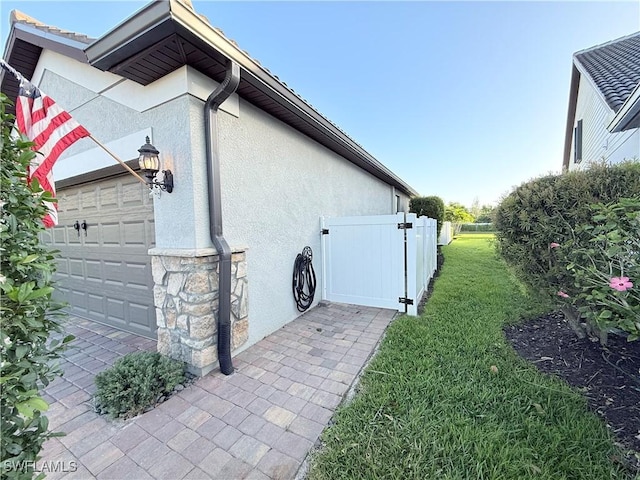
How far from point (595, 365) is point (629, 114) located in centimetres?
360

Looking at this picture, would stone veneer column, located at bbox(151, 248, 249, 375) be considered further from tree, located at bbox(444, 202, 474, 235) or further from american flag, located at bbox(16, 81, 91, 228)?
tree, located at bbox(444, 202, 474, 235)

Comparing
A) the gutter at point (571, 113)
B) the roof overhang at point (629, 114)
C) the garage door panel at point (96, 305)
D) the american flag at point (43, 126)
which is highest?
the gutter at point (571, 113)

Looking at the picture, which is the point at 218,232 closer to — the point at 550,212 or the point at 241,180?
the point at 241,180

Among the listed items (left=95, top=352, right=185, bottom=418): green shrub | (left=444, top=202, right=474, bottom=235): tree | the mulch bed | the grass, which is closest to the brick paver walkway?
(left=95, top=352, right=185, bottom=418): green shrub

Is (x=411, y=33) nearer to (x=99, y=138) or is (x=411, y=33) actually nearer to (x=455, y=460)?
(x=99, y=138)

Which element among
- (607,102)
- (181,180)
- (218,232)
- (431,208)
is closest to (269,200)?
(218,232)

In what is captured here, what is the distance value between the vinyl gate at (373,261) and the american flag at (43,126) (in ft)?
12.1

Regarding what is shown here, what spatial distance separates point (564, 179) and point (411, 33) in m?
6.56

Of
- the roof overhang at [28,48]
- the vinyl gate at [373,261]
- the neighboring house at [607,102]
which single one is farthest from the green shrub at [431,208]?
the roof overhang at [28,48]

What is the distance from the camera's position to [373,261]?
4.73 m

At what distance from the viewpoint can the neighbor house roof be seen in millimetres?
2143

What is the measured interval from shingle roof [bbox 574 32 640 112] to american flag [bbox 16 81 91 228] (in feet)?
25.9

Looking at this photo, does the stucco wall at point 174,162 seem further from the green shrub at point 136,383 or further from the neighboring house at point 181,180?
the green shrub at point 136,383

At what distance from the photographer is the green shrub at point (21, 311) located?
1.06 metres
